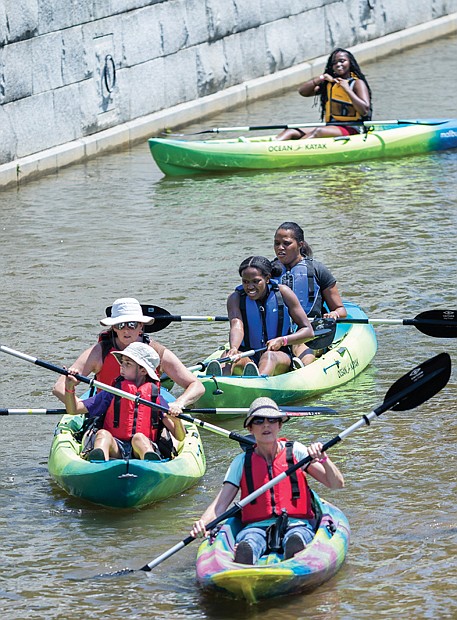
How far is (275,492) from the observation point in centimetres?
673

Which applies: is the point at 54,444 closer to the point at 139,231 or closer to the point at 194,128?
the point at 139,231

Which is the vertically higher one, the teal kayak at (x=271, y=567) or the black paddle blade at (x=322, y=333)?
the black paddle blade at (x=322, y=333)

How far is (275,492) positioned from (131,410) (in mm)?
1343

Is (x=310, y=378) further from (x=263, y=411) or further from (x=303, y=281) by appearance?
(x=263, y=411)

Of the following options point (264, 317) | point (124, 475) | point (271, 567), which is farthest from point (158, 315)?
point (271, 567)

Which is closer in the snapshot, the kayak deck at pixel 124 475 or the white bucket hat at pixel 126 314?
the kayak deck at pixel 124 475

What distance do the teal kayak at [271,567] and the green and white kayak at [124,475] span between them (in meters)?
0.88

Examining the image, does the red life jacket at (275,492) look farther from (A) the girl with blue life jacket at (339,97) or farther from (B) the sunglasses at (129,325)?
(A) the girl with blue life jacket at (339,97)

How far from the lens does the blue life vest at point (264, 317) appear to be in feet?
30.4

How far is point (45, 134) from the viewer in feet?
55.2

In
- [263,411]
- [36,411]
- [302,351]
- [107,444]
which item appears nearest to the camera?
[263,411]

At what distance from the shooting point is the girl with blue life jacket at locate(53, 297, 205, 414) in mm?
8023

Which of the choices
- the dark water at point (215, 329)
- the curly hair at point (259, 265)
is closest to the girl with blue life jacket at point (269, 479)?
the dark water at point (215, 329)

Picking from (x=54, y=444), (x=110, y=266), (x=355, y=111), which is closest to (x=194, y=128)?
(x=355, y=111)
